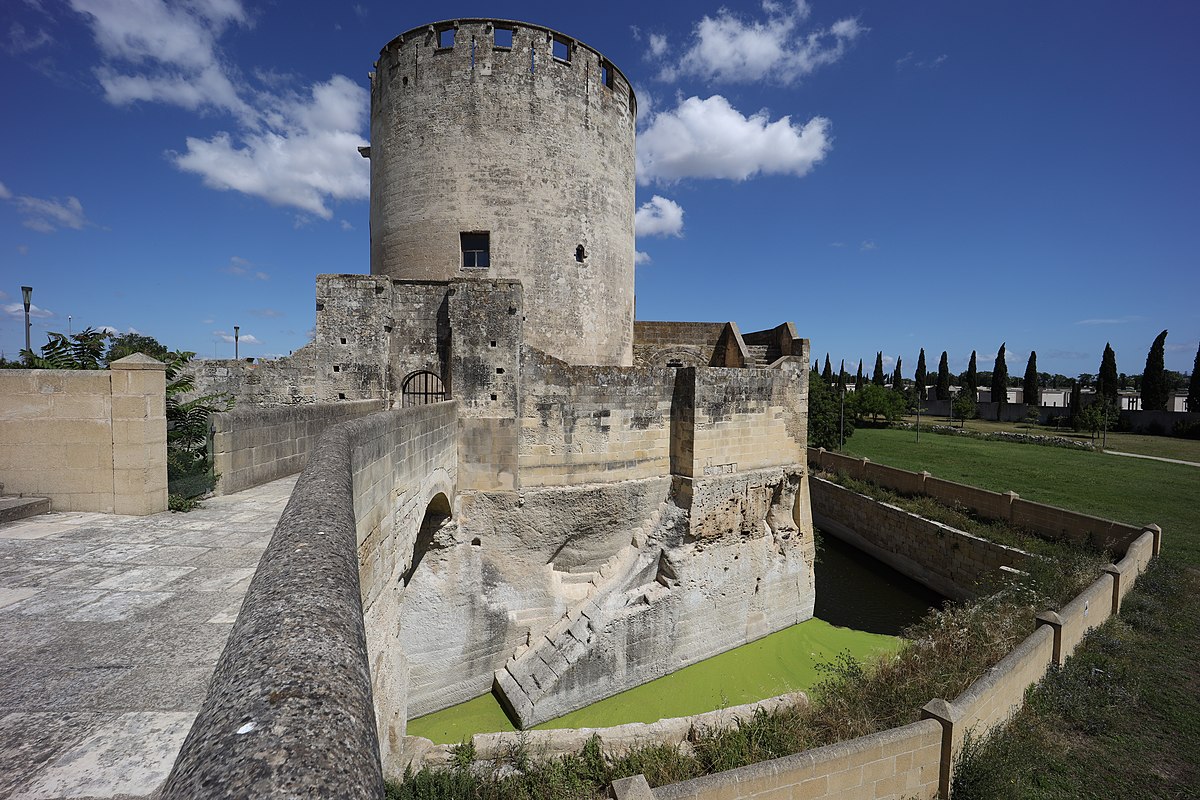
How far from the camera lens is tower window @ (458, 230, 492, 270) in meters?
10.7

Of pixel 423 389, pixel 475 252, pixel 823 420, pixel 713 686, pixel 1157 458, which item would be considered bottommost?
pixel 713 686

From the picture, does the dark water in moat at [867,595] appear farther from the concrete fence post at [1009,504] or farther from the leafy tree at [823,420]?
the leafy tree at [823,420]

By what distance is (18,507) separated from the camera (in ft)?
14.0

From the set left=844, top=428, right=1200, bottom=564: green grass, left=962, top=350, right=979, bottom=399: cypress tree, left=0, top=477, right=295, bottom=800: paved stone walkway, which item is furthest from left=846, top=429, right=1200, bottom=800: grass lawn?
left=962, top=350, right=979, bottom=399: cypress tree

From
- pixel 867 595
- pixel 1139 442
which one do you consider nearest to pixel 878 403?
pixel 1139 442

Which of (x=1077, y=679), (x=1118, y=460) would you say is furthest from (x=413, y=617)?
(x=1118, y=460)

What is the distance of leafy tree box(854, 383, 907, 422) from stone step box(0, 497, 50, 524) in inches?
1851

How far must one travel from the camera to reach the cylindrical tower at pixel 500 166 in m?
10.3

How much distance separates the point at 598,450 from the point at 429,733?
18.6ft

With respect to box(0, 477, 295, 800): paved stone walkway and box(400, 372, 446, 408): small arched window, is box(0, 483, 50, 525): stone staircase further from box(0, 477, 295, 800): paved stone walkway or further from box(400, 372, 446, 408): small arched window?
box(400, 372, 446, 408): small arched window

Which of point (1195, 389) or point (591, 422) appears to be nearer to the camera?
point (591, 422)

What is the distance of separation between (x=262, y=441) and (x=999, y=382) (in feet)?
219

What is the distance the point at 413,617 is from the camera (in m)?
8.59

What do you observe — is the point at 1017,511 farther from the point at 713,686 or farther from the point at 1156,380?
the point at 1156,380
